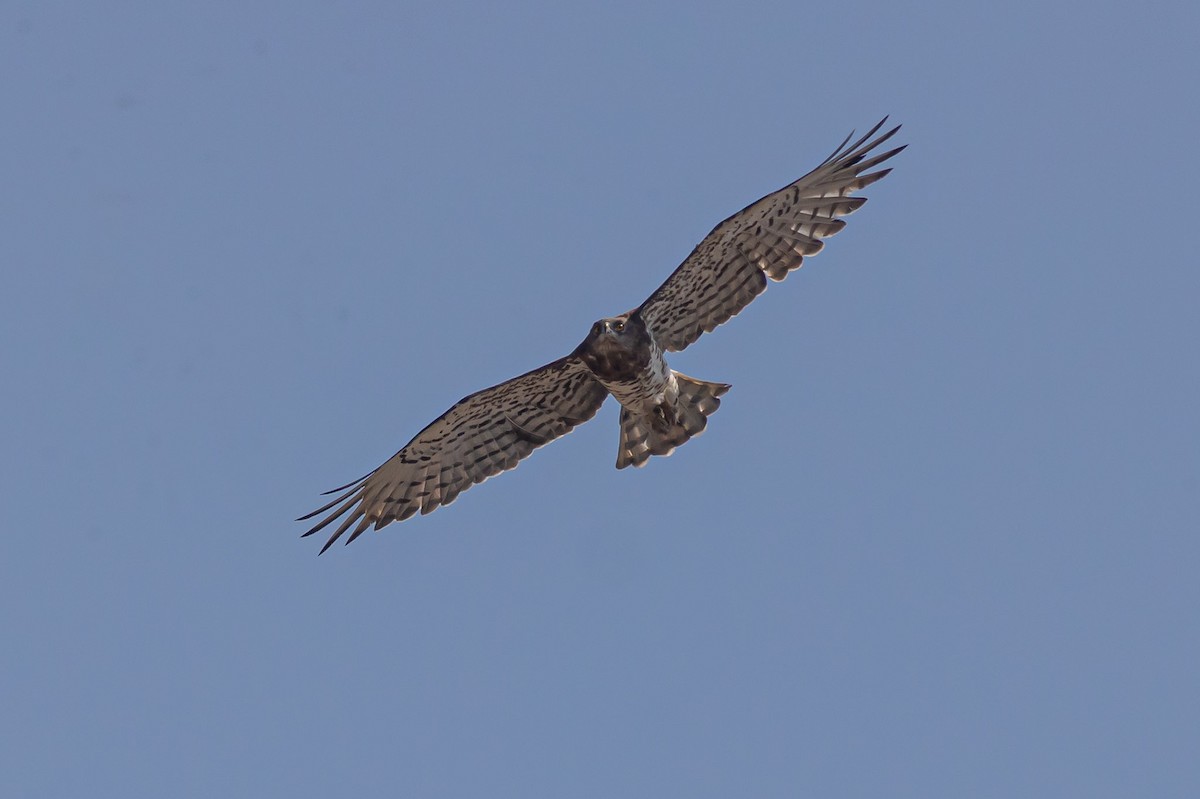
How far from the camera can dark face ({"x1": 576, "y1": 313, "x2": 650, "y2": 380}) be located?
18094 millimetres

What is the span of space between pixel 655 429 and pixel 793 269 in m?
2.06

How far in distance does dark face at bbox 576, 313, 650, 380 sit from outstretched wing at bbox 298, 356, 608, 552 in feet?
3.48

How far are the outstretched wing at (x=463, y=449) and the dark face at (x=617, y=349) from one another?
1.06 meters

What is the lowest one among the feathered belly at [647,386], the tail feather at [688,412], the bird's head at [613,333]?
the tail feather at [688,412]

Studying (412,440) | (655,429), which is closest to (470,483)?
(412,440)

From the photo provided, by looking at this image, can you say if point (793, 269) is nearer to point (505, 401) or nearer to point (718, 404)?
point (718, 404)

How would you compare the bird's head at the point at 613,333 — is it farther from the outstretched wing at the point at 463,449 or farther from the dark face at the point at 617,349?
the outstretched wing at the point at 463,449

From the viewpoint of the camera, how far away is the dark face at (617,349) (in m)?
18.1

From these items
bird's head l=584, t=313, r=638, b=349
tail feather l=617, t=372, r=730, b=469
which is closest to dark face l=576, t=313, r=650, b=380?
bird's head l=584, t=313, r=638, b=349

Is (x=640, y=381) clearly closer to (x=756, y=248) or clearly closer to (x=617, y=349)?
(x=617, y=349)

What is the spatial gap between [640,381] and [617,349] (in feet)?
1.55

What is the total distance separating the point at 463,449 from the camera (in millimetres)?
19672

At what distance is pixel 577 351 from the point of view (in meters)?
18.5

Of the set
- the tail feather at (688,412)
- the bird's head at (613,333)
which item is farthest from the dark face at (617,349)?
the tail feather at (688,412)
